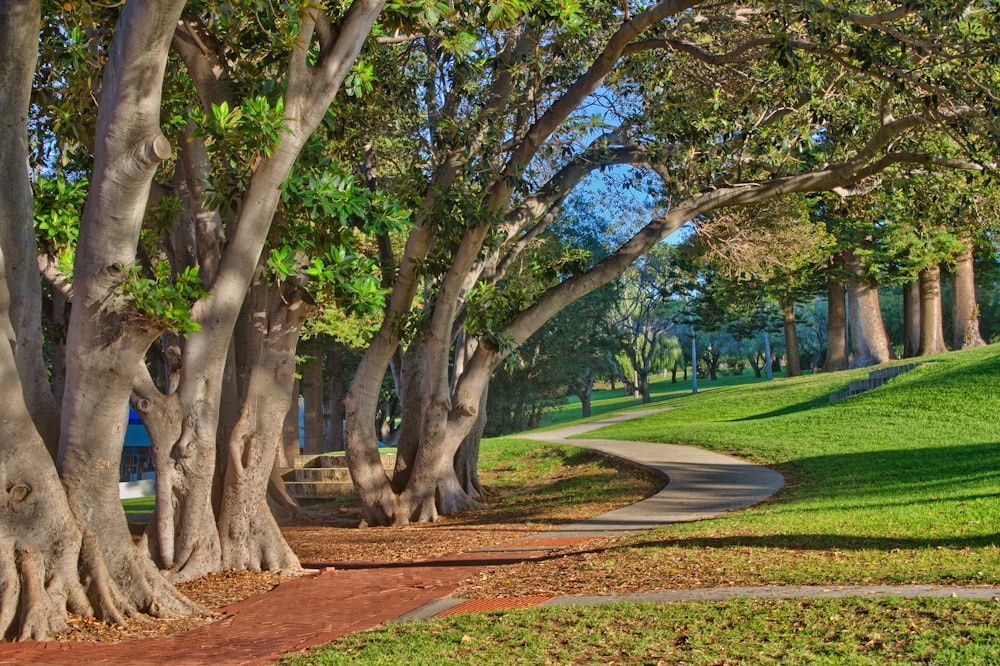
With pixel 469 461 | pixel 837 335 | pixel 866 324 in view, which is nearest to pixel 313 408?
pixel 469 461

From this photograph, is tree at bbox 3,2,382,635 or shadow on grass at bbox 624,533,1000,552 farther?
shadow on grass at bbox 624,533,1000,552

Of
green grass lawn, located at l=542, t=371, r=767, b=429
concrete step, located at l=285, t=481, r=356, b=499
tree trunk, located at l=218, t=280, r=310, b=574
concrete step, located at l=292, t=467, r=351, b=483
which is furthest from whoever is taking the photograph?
green grass lawn, located at l=542, t=371, r=767, b=429

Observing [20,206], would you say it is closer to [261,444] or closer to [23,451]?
[23,451]

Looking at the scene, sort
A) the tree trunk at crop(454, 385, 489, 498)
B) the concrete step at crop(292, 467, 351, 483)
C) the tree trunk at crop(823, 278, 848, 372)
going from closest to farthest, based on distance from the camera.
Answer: the tree trunk at crop(454, 385, 489, 498), the concrete step at crop(292, 467, 351, 483), the tree trunk at crop(823, 278, 848, 372)

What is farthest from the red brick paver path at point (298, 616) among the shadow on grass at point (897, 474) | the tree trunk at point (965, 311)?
the tree trunk at point (965, 311)

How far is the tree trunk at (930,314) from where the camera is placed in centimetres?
3319

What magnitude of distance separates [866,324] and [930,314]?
2.10m

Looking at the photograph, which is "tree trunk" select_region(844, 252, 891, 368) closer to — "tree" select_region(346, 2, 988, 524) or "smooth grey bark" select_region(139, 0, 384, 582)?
"tree" select_region(346, 2, 988, 524)

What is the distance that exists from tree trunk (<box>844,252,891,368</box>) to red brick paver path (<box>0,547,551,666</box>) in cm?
2629

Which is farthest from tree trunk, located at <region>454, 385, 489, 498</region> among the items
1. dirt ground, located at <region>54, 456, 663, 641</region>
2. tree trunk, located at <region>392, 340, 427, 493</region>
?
tree trunk, located at <region>392, 340, 427, 493</region>

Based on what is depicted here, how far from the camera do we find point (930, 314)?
33.7m

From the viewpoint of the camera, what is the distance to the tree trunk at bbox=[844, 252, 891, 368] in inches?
1337

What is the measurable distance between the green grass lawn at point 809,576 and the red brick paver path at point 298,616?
661 mm

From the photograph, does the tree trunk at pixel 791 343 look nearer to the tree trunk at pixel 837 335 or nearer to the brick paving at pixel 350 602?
the tree trunk at pixel 837 335
